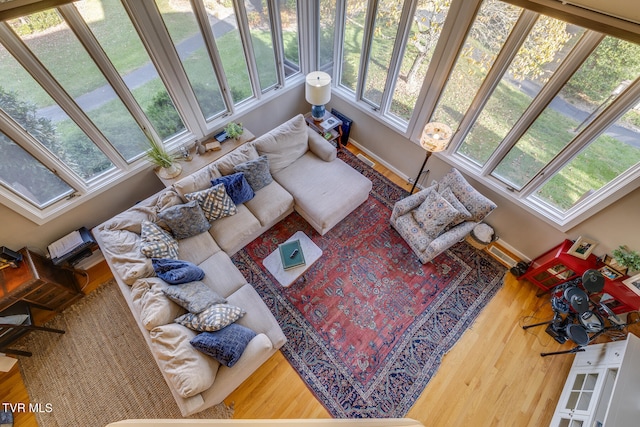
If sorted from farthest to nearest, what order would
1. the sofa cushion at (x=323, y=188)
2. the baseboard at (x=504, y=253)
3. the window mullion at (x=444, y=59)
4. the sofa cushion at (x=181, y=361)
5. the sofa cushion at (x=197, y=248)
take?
the baseboard at (x=504, y=253)
the sofa cushion at (x=323, y=188)
the sofa cushion at (x=197, y=248)
the window mullion at (x=444, y=59)
the sofa cushion at (x=181, y=361)

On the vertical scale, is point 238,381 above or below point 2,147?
below

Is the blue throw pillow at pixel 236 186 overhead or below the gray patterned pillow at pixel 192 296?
overhead

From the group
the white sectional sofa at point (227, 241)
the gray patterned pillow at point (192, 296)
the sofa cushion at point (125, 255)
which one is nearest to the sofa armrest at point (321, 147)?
the white sectional sofa at point (227, 241)

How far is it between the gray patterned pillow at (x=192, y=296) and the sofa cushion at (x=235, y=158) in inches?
54.7

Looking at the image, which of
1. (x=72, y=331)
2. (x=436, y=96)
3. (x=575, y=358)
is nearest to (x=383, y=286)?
(x=575, y=358)

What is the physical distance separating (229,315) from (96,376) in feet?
5.29

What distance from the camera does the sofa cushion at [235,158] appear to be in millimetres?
3572

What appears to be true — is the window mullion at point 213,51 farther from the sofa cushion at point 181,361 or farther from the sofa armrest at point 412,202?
Answer: the sofa cushion at point 181,361

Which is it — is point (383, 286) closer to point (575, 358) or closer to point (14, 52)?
point (575, 358)

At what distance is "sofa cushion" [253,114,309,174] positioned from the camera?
380 centimetres

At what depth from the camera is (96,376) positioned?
297cm

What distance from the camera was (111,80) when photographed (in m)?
2.89

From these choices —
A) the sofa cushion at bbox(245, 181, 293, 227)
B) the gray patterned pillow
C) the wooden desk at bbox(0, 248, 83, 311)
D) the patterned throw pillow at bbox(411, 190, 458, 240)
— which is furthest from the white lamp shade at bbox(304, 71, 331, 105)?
the wooden desk at bbox(0, 248, 83, 311)

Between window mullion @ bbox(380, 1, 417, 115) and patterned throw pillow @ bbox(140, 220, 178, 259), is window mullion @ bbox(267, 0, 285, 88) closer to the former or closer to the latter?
window mullion @ bbox(380, 1, 417, 115)
